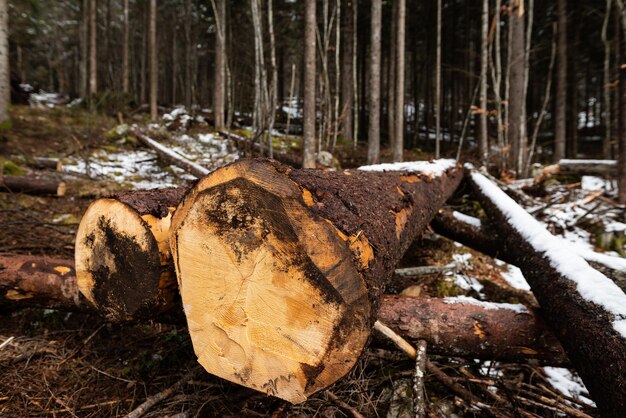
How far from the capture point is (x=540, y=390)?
6.21 feet

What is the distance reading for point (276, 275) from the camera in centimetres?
123

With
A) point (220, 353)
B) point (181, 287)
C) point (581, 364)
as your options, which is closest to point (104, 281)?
point (181, 287)

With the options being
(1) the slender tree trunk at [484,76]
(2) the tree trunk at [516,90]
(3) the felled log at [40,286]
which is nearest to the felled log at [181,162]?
(3) the felled log at [40,286]

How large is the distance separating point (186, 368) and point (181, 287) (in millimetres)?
873

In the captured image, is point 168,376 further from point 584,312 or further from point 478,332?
point 584,312

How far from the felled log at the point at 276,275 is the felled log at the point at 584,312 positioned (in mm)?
916

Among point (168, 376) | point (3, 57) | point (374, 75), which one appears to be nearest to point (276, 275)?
point (168, 376)

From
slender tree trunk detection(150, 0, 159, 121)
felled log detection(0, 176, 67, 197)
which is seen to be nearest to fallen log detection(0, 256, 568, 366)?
felled log detection(0, 176, 67, 197)

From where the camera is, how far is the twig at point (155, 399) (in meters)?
1.55

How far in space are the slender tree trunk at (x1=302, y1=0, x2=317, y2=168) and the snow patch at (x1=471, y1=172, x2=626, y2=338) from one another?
16.0ft

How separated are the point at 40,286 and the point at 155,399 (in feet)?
3.87

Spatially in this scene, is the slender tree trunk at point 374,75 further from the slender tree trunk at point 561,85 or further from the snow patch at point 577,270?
the snow patch at point 577,270

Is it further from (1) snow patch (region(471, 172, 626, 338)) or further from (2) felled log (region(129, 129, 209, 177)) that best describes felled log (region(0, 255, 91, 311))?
(2) felled log (region(129, 129, 209, 177))

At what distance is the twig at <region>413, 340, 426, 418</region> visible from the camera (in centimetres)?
146
